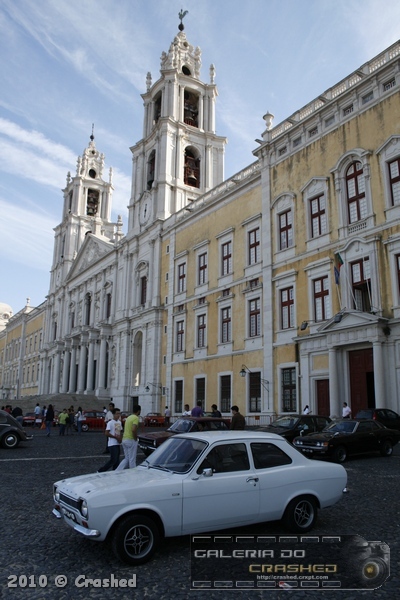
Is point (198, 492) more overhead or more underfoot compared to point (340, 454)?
more overhead

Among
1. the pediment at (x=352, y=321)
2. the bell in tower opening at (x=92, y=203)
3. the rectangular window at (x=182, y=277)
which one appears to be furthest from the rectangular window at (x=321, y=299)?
the bell in tower opening at (x=92, y=203)

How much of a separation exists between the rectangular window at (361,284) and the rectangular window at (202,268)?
12.7 metres

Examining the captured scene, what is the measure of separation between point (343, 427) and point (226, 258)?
1785 cm

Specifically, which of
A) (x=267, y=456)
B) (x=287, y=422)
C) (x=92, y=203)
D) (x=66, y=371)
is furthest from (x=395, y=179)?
(x=92, y=203)

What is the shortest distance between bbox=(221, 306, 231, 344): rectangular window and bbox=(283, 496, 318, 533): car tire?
2314 centimetres

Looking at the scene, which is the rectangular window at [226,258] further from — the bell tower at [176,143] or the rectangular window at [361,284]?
the bell tower at [176,143]

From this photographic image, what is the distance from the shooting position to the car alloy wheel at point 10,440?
18109 mm

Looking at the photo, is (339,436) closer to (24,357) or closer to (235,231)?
(235,231)

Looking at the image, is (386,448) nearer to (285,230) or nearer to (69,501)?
(69,501)

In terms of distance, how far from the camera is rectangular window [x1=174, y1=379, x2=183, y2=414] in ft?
112

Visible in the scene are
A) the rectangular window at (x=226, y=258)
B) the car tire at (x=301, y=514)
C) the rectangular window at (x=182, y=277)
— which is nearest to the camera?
the car tire at (x=301, y=514)

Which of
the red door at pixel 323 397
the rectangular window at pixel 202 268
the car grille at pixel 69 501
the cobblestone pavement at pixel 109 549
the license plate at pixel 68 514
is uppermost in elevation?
the rectangular window at pixel 202 268

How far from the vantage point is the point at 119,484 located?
18.7 ft

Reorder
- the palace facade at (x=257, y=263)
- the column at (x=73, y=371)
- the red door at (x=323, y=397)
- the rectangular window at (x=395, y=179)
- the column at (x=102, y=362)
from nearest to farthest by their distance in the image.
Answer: the rectangular window at (x=395, y=179), the palace facade at (x=257, y=263), the red door at (x=323, y=397), the column at (x=102, y=362), the column at (x=73, y=371)
